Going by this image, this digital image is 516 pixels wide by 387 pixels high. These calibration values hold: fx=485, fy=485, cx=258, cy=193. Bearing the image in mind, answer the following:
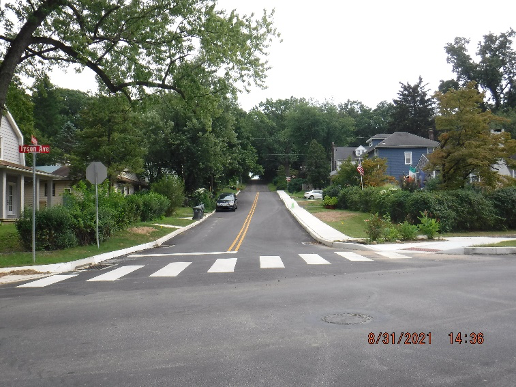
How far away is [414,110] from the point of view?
84.9 metres

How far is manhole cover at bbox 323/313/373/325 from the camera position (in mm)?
6605

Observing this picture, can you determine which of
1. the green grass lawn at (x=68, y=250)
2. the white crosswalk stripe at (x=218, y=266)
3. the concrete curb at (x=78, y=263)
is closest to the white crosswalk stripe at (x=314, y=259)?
the white crosswalk stripe at (x=218, y=266)

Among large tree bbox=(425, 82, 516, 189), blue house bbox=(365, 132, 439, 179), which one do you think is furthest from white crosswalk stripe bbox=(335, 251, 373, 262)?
blue house bbox=(365, 132, 439, 179)

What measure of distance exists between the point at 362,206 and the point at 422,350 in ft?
106

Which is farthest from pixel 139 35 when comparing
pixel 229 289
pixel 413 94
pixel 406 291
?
pixel 413 94

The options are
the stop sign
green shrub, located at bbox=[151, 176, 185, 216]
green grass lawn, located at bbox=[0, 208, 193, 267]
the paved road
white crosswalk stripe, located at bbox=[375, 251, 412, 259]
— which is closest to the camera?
the paved road

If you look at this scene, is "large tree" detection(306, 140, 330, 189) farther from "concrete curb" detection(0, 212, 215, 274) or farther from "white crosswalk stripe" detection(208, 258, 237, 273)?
"white crosswalk stripe" detection(208, 258, 237, 273)

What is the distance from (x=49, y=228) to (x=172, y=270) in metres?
6.22

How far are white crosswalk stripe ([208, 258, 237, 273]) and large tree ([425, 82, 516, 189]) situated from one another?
58.5 ft

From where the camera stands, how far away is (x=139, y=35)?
1773 centimetres

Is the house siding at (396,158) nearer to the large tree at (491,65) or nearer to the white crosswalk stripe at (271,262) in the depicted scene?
the large tree at (491,65)

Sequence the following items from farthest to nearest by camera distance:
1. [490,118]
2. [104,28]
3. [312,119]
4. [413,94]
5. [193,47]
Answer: [312,119], [413,94], [490,118], [193,47], [104,28]

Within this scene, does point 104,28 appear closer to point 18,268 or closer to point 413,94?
point 18,268

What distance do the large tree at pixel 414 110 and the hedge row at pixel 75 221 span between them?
69.7 meters
